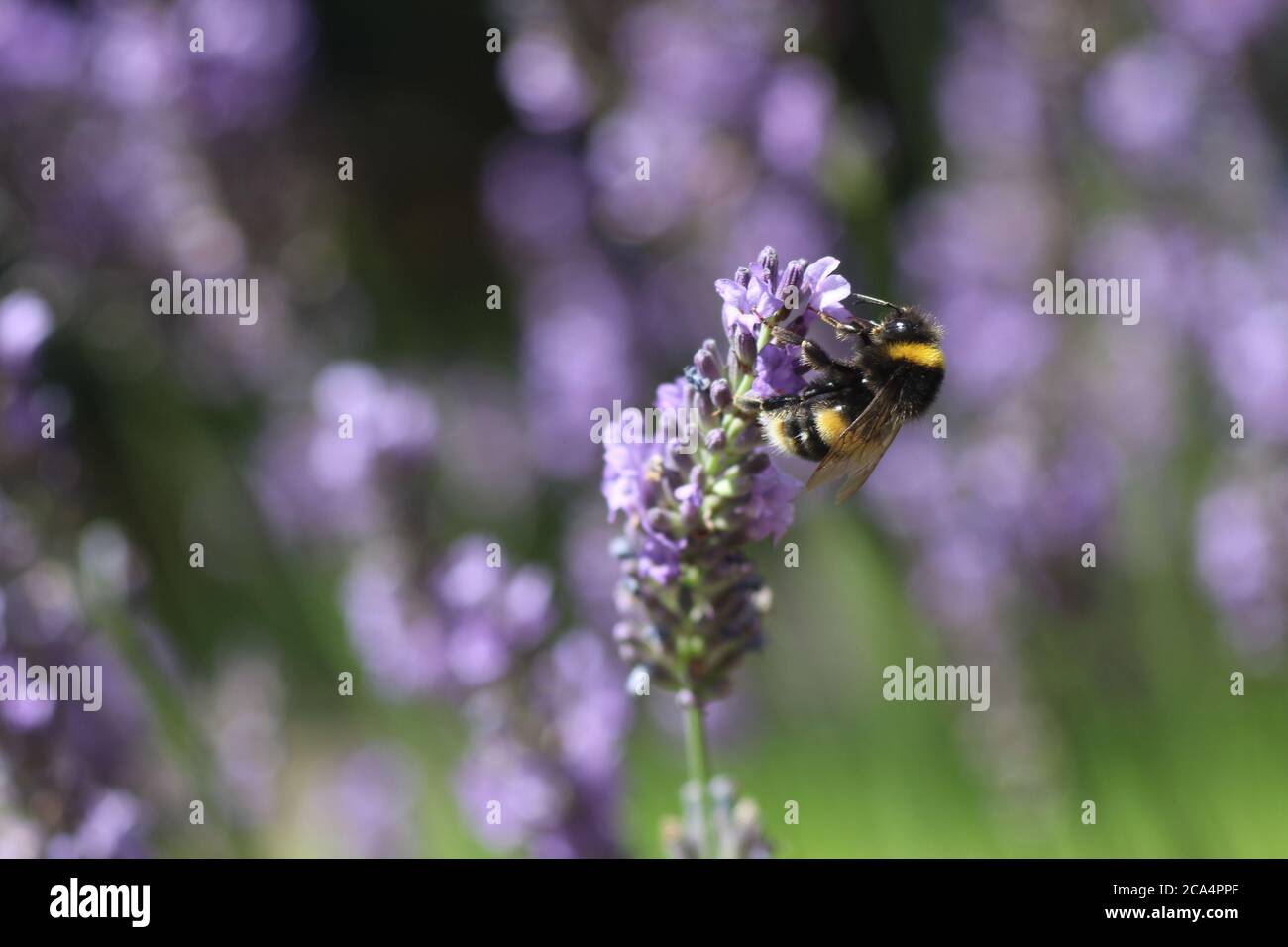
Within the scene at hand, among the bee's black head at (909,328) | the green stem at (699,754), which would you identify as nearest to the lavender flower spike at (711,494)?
the green stem at (699,754)

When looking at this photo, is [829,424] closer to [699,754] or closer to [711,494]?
[711,494]

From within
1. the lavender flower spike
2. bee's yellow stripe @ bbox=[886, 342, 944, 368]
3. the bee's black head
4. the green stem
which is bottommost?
the green stem

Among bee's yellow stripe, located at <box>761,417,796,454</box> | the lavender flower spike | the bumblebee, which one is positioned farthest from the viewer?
the bumblebee

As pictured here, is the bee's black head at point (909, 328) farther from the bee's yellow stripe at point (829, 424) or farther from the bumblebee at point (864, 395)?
the bee's yellow stripe at point (829, 424)

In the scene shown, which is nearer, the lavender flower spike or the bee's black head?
the lavender flower spike

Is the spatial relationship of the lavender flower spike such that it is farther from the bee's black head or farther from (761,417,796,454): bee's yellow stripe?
the bee's black head

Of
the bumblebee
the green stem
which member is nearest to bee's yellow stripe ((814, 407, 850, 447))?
→ the bumblebee

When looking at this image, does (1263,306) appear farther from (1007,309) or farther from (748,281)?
(748,281)
